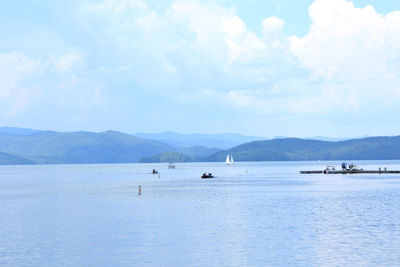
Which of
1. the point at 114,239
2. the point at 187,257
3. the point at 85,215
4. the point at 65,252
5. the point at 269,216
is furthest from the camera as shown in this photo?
the point at 85,215

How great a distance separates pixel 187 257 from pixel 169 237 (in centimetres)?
1115

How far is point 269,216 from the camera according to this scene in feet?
240

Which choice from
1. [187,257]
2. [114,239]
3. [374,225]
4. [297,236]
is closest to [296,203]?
[374,225]

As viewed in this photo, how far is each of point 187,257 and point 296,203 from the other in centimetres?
5137

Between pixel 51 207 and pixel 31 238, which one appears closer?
pixel 31 238

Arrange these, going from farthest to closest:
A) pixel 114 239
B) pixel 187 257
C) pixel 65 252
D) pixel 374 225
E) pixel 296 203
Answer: pixel 296 203, pixel 374 225, pixel 114 239, pixel 65 252, pixel 187 257

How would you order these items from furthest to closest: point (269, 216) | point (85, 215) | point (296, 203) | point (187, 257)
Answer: point (296, 203) < point (85, 215) < point (269, 216) < point (187, 257)

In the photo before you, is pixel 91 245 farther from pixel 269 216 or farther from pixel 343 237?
pixel 269 216

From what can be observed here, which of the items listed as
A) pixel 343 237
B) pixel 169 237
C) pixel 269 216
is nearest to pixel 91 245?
pixel 169 237

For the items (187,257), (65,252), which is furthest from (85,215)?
(187,257)

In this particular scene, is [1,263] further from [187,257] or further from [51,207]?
[51,207]

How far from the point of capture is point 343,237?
52.8 metres

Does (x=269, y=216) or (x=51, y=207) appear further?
(x=51, y=207)

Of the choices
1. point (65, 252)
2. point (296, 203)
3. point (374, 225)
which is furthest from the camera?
point (296, 203)
